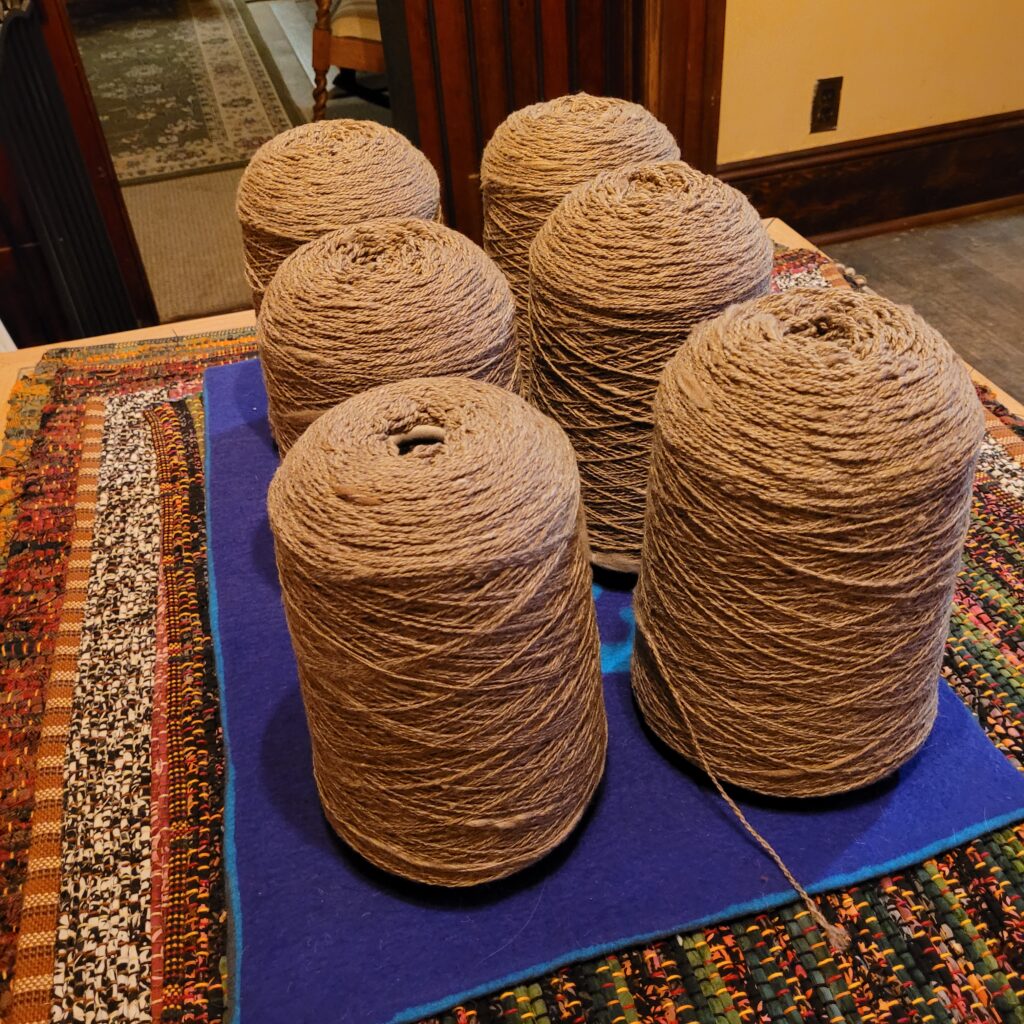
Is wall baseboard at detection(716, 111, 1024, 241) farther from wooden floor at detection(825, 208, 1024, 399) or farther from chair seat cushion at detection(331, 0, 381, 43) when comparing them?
chair seat cushion at detection(331, 0, 381, 43)

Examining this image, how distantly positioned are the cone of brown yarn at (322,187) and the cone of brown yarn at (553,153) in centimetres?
11

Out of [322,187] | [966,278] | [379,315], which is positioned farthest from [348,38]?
[379,315]

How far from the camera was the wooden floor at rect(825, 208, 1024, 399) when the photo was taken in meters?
2.11

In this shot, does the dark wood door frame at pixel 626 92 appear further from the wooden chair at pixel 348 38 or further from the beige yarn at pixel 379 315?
the beige yarn at pixel 379 315

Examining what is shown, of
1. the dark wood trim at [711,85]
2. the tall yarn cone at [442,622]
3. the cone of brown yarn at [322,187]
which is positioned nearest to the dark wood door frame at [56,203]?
the cone of brown yarn at [322,187]

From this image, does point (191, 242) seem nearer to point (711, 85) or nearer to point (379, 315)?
point (711, 85)

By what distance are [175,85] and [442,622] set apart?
11.7 ft

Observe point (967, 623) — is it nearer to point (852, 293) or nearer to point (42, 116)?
point (852, 293)

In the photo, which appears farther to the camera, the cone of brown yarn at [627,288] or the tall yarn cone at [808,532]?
the cone of brown yarn at [627,288]

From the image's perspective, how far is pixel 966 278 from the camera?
236 centimetres

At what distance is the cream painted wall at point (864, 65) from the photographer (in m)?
2.21

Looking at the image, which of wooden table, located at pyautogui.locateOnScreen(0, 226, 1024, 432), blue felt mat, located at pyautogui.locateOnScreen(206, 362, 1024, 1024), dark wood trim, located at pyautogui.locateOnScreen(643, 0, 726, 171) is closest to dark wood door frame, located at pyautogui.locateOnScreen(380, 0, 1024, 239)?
dark wood trim, located at pyautogui.locateOnScreen(643, 0, 726, 171)

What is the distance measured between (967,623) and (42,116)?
6.54 ft

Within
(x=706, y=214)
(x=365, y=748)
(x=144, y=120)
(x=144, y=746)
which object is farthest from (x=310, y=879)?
(x=144, y=120)
